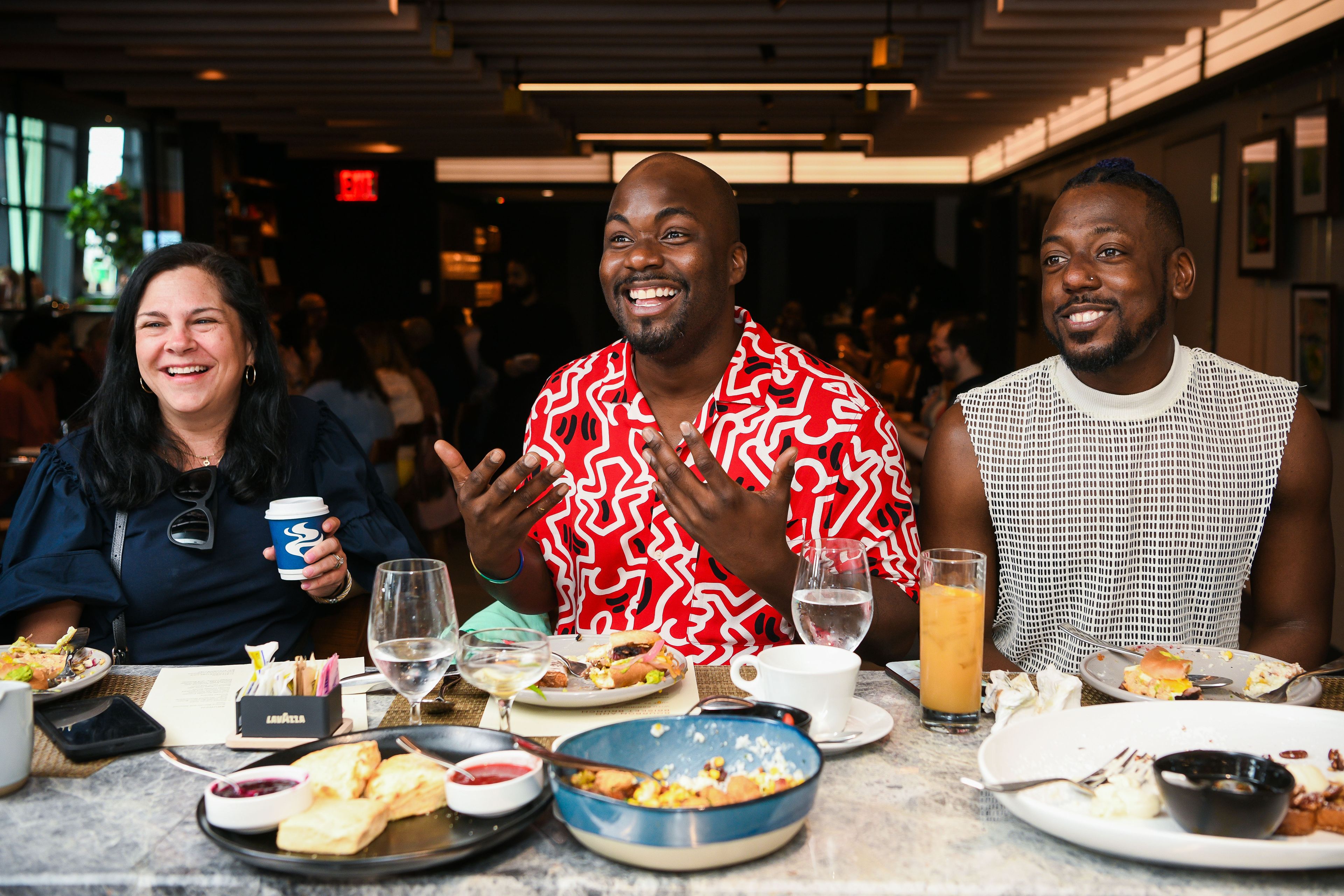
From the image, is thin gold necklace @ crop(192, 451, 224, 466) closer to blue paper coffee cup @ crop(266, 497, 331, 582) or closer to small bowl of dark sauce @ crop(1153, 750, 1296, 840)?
blue paper coffee cup @ crop(266, 497, 331, 582)

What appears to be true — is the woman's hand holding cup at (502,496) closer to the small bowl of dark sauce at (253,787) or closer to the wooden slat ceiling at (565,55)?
the small bowl of dark sauce at (253,787)

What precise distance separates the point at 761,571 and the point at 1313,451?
1.04 meters

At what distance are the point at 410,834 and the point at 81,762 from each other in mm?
494

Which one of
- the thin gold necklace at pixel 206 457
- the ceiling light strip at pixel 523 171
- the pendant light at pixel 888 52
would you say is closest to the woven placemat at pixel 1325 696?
the thin gold necklace at pixel 206 457

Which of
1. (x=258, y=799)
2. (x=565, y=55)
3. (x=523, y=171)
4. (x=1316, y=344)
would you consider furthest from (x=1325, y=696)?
(x=523, y=171)

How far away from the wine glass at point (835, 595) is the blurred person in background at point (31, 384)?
538 centimetres

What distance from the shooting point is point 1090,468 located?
196 cm

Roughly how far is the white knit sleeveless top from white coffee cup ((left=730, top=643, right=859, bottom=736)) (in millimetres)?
770

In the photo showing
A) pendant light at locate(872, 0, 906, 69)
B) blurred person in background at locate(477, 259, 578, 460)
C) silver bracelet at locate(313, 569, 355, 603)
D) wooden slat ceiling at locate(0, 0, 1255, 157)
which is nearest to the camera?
silver bracelet at locate(313, 569, 355, 603)

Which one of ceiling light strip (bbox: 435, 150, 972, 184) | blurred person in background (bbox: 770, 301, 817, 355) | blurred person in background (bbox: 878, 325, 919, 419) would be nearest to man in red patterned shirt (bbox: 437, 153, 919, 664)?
blurred person in background (bbox: 878, 325, 919, 419)

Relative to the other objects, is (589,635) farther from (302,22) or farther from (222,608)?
(302,22)

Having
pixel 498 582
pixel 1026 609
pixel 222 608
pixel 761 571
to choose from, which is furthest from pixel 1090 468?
pixel 222 608

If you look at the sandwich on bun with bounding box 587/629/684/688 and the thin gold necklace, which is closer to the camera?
the sandwich on bun with bounding box 587/629/684/688

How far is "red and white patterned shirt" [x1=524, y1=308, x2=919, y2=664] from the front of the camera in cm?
206
